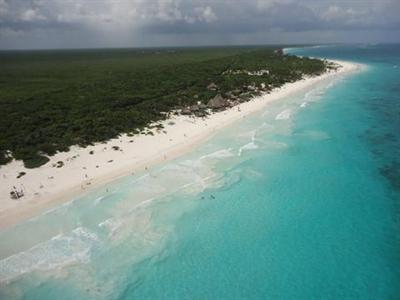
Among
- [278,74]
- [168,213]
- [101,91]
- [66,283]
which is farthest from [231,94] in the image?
[66,283]

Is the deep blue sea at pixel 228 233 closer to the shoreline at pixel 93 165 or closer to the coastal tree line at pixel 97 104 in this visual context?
the shoreline at pixel 93 165

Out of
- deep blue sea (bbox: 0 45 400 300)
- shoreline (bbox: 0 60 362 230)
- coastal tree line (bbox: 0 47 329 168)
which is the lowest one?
deep blue sea (bbox: 0 45 400 300)

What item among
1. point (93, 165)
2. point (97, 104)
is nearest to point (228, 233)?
point (93, 165)

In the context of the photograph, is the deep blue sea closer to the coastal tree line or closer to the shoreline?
the shoreline

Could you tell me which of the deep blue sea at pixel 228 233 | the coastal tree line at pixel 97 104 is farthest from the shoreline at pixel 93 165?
the coastal tree line at pixel 97 104

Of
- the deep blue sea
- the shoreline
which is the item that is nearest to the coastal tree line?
the shoreline
